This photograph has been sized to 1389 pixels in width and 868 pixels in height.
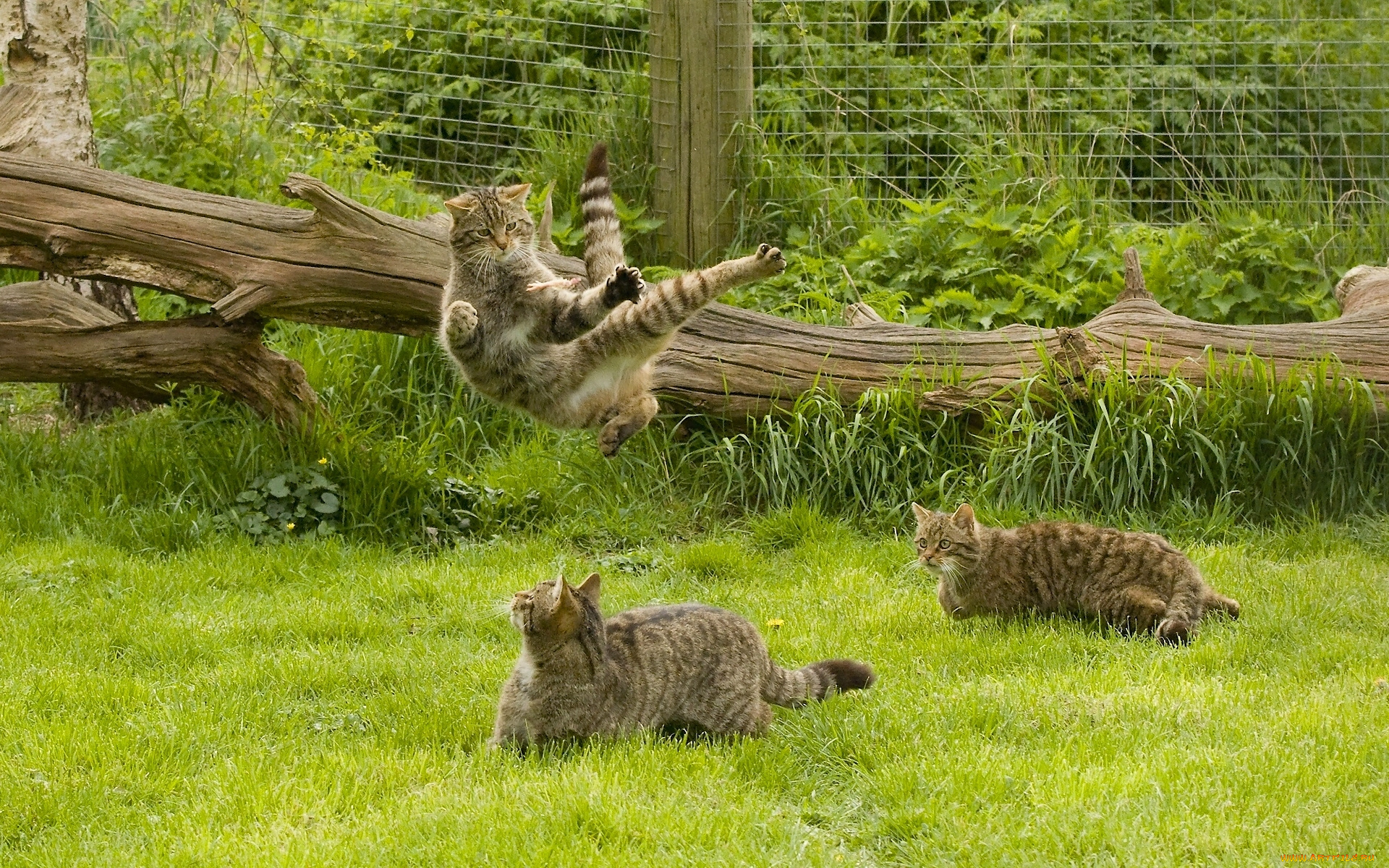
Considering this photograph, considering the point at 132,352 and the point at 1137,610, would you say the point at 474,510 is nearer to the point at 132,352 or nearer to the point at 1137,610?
the point at 132,352

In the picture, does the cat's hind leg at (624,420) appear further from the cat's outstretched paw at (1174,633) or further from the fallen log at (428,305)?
the cat's outstretched paw at (1174,633)

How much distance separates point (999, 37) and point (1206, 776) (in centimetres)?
753

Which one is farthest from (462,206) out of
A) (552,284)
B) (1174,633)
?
(1174,633)

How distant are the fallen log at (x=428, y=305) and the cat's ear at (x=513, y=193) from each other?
85 centimetres

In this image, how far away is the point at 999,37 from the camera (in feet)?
34.2

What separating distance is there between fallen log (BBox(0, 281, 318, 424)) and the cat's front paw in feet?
10.3

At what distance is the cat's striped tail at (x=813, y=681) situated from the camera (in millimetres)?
5082

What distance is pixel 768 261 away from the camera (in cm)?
511

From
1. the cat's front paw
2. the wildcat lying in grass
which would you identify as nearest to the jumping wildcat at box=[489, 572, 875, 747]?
the wildcat lying in grass

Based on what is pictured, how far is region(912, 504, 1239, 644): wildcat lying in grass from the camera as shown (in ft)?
19.2

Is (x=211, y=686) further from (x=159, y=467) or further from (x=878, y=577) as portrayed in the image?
(x=878, y=577)

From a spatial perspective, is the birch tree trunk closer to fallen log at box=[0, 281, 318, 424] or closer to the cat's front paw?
fallen log at box=[0, 281, 318, 424]

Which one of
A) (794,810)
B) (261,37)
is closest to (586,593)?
(794,810)

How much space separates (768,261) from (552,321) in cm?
123
